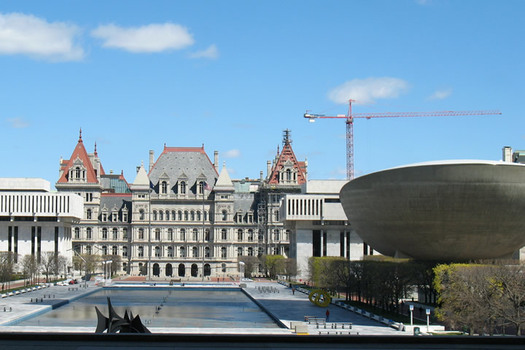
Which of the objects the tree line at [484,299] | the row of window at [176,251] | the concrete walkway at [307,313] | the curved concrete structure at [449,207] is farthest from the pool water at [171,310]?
the row of window at [176,251]

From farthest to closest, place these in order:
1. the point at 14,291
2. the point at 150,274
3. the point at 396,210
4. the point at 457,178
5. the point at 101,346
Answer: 1. the point at 150,274
2. the point at 14,291
3. the point at 396,210
4. the point at 457,178
5. the point at 101,346

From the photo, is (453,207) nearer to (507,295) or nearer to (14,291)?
(507,295)

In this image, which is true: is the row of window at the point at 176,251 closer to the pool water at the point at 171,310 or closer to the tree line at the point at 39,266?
the tree line at the point at 39,266

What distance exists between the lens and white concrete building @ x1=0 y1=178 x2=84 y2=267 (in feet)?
408

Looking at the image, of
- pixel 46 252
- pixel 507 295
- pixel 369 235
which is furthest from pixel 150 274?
pixel 507 295

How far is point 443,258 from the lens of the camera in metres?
72.8

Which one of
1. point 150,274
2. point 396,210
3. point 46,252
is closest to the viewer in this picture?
point 396,210

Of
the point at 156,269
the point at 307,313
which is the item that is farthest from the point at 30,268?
the point at 307,313

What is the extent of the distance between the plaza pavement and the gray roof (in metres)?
45.7

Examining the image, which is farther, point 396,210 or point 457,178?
point 396,210

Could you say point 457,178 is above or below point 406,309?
above

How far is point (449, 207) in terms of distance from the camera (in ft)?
219

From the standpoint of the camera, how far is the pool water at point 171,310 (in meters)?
59.3

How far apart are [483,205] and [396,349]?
4815 centimetres
